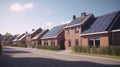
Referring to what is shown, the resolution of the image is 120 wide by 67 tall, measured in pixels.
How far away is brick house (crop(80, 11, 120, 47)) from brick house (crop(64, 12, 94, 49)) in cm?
337

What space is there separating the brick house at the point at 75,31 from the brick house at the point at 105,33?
337 centimetres

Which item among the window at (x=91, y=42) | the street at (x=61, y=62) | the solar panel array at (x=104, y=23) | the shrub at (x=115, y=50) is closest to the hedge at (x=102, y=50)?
the shrub at (x=115, y=50)

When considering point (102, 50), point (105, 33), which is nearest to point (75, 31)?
point (105, 33)

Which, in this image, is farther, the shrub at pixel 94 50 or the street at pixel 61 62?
the shrub at pixel 94 50

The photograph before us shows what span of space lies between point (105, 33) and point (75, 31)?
1116 centimetres

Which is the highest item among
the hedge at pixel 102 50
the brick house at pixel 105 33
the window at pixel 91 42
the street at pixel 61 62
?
the brick house at pixel 105 33

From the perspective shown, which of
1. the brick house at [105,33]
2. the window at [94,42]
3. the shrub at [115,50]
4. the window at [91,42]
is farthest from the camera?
the window at [91,42]

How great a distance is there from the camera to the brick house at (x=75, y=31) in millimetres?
38906

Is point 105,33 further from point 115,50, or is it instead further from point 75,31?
point 75,31

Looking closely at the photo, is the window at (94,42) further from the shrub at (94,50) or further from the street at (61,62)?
the street at (61,62)

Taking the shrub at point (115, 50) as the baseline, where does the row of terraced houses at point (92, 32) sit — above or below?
above

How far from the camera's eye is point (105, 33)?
3023 cm

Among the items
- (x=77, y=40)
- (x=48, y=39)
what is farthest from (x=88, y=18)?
(x=48, y=39)

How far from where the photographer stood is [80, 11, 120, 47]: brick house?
2955cm
